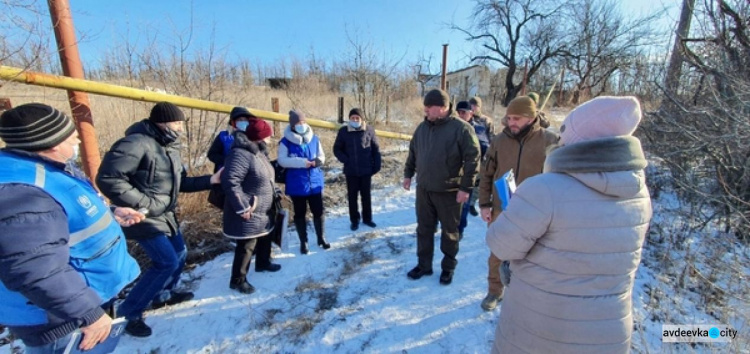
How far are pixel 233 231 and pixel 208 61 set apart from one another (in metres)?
3.49

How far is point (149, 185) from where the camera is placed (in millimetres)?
2246

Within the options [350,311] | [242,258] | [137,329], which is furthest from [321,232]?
[137,329]

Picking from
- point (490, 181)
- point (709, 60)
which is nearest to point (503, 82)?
point (709, 60)

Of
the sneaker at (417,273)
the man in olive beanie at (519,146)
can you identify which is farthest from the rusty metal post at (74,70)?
the man in olive beanie at (519,146)

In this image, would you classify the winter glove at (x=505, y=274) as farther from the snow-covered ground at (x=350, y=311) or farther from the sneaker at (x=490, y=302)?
the sneaker at (x=490, y=302)

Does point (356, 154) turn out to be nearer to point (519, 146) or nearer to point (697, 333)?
point (519, 146)

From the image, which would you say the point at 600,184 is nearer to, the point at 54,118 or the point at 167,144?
the point at 54,118

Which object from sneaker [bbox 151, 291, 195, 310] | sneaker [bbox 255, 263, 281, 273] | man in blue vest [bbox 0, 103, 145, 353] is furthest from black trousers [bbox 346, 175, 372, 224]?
man in blue vest [bbox 0, 103, 145, 353]

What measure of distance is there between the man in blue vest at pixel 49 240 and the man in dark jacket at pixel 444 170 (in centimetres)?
238

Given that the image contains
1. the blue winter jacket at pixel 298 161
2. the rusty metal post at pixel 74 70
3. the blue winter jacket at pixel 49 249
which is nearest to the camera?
the blue winter jacket at pixel 49 249

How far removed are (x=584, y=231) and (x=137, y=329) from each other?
10.3ft

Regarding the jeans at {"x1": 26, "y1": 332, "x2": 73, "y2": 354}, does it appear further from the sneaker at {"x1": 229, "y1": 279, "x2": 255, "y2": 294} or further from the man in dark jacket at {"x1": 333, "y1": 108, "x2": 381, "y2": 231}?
the man in dark jacket at {"x1": 333, "y1": 108, "x2": 381, "y2": 231}

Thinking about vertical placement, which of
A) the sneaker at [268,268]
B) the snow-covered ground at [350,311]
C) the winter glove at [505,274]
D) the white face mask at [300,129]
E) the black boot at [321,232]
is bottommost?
the snow-covered ground at [350,311]

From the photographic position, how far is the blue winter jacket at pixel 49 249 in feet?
3.71
